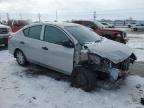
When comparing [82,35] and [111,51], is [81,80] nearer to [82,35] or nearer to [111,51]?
[111,51]

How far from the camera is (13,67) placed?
340 inches

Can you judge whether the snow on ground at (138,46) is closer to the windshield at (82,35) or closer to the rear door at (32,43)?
the windshield at (82,35)

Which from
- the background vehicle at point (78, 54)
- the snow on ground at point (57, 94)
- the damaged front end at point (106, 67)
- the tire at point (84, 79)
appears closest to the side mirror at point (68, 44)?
the background vehicle at point (78, 54)

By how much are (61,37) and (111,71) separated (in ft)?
5.94

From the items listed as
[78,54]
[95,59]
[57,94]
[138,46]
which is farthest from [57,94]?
[138,46]

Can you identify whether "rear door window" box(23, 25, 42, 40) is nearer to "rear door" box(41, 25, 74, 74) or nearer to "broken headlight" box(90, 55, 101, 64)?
"rear door" box(41, 25, 74, 74)

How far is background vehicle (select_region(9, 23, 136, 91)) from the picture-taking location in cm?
612

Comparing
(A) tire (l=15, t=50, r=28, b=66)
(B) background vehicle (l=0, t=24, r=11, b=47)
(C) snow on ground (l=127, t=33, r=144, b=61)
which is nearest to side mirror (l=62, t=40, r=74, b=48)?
(A) tire (l=15, t=50, r=28, b=66)

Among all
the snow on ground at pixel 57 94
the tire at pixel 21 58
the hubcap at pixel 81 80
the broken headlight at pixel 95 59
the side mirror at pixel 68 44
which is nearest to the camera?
the snow on ground at pixel 57 94

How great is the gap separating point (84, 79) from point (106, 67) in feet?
2.07

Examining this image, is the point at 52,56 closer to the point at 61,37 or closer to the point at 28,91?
the point at 61,37

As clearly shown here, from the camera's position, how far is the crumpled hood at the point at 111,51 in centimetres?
607

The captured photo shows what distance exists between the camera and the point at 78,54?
6.43 metres

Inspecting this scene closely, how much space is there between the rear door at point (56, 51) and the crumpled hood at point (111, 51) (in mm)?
624
